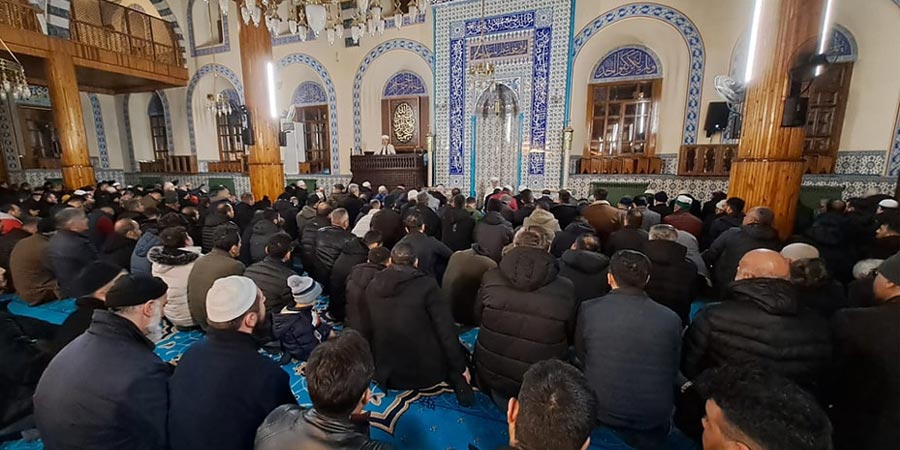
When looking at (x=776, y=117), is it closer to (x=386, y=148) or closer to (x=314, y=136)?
A: (x=386, y=148)

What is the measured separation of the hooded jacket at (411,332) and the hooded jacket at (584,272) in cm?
100

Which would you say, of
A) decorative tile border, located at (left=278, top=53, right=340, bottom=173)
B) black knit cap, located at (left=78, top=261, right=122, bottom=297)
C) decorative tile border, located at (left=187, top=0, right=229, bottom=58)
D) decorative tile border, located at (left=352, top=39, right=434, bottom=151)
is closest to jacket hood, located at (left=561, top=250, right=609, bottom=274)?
black knit cap, located at (left=78, top=261, right=122, bottom=297)

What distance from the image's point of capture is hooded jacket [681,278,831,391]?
5.20ft

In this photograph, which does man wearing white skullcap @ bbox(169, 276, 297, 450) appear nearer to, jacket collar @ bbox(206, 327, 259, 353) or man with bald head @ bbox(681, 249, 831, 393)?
jacket collar @ bbox(206, 327, 259, 353)

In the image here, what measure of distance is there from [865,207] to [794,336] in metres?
4.50

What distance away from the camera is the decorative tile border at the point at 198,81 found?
11852 millimetres

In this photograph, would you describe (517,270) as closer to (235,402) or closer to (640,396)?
(640,396)

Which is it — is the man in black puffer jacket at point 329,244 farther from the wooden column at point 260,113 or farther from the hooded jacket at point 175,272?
the wooden column at point 260,113

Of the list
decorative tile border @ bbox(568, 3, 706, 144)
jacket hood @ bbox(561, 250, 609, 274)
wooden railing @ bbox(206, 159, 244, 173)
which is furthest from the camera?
wooden railing @ bbox(206, 159, 244, 173)

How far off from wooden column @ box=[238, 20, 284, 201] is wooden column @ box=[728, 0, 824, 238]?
672 centimetres

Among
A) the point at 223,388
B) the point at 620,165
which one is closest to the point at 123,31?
the point at 620,165

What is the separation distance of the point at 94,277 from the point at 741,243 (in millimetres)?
4290

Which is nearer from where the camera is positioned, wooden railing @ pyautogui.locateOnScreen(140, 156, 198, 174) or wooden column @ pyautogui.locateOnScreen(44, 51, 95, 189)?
wooden column @ pyautogui.locateOnScreen(44, 51, 95, 189)

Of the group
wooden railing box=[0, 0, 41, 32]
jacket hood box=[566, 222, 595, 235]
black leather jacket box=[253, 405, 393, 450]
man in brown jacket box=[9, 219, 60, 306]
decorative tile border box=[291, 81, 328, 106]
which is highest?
wooden railing box=[0, 0, 41, 32]
